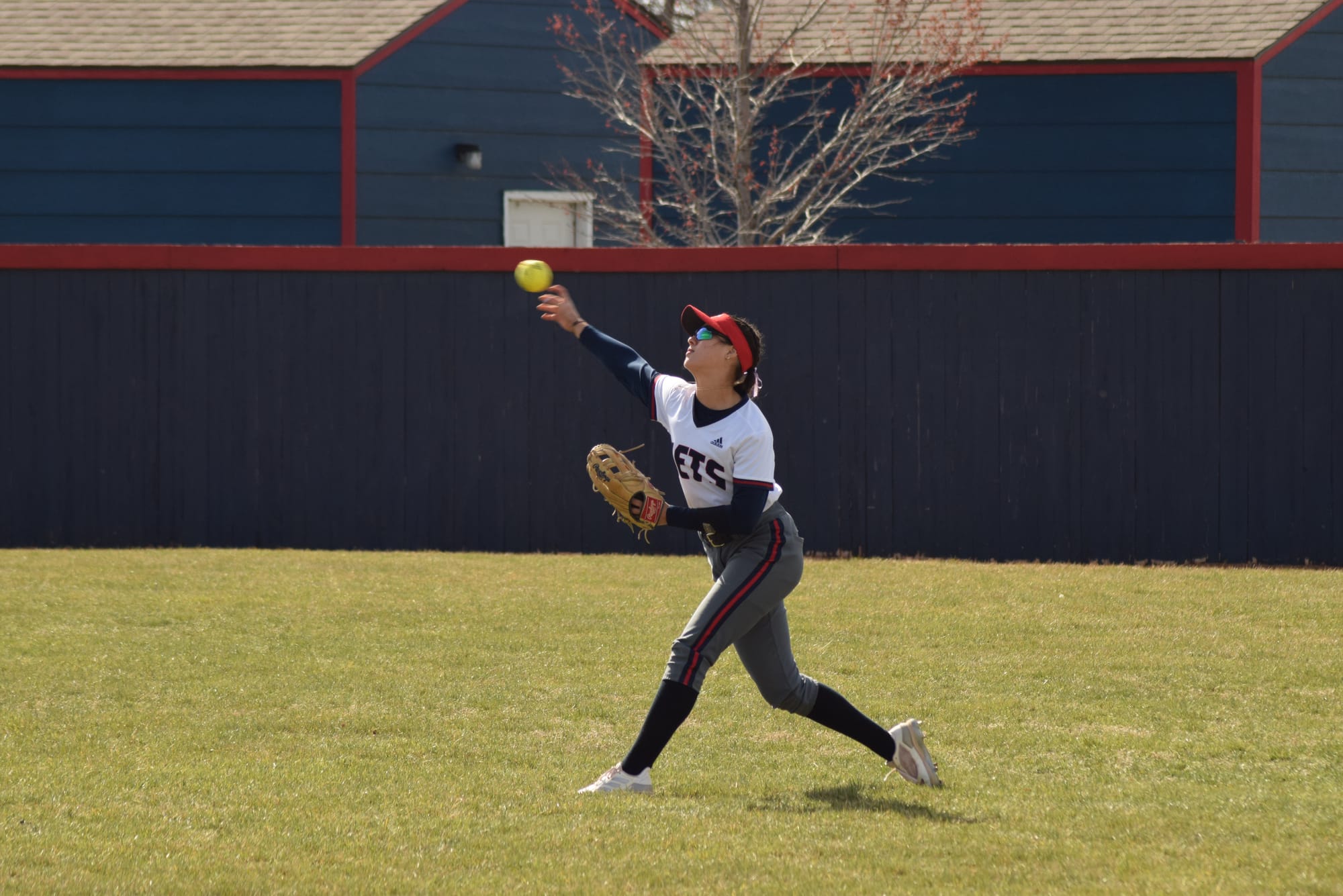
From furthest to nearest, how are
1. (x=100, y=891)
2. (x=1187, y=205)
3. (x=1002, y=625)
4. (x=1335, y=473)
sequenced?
(x=1187, y=205)
(x=1335, y=473)
(x=1002, y=625)
(x=100, y=891)

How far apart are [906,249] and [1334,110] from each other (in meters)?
7.26

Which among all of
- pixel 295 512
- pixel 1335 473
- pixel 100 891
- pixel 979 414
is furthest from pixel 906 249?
pixel 100 891

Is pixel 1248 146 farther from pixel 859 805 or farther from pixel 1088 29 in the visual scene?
pixel 859 805

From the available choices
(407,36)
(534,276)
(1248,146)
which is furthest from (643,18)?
(534,276)

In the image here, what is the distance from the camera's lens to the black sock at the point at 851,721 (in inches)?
221

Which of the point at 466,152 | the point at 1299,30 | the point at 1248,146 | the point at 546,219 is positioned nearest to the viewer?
the point at 1248,146

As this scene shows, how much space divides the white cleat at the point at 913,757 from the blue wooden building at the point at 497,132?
452 inches

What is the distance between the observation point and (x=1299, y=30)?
16094 millimetres

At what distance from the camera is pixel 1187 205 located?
53.0ft

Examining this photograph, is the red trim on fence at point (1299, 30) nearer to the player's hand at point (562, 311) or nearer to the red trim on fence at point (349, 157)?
the red trim on fence at point (349, 157)

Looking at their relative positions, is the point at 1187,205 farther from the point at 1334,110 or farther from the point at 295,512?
the point at 295,512

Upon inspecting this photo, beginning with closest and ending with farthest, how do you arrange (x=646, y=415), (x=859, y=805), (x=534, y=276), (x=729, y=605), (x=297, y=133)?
(x=859, y=805) < (x=729, y=605) < (x=534, y=276) < (x=646, y=415) < (x=297, y=133)

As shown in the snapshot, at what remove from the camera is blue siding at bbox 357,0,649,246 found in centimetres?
1644

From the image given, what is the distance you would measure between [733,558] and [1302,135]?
1297cm
